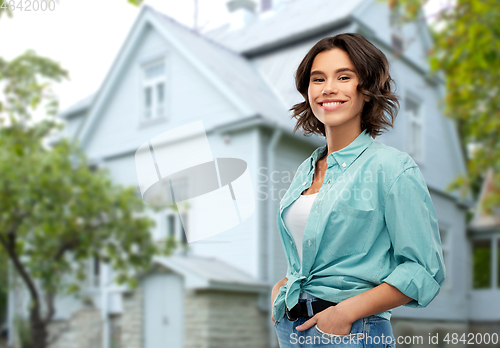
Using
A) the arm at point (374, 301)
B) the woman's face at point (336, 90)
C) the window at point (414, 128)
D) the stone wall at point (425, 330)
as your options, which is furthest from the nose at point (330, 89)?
the window at point (414, 128)

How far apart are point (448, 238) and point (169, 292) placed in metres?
6.70

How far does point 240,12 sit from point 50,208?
5904mm

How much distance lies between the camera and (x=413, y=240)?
1003 mm

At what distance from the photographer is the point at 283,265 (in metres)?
7.85

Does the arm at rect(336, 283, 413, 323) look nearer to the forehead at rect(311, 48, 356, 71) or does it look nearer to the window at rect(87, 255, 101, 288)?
the forehead at rect(311, 48, 356, 71)

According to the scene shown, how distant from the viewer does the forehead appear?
113 cm

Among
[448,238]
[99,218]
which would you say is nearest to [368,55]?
[99,218]

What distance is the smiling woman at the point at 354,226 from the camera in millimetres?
1007

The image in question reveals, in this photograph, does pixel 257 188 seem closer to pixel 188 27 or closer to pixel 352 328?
pixel 188 27

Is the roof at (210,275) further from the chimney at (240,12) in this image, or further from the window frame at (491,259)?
the window frame at (491,259)

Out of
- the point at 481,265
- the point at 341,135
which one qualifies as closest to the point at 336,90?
the point at 341,135

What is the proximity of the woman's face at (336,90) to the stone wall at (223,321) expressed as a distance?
6.39m

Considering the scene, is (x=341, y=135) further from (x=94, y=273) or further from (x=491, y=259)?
(x=491, y=259)

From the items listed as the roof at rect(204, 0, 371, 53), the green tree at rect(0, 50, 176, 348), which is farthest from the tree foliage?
the roof at rect(204, 0, 371, 53)
